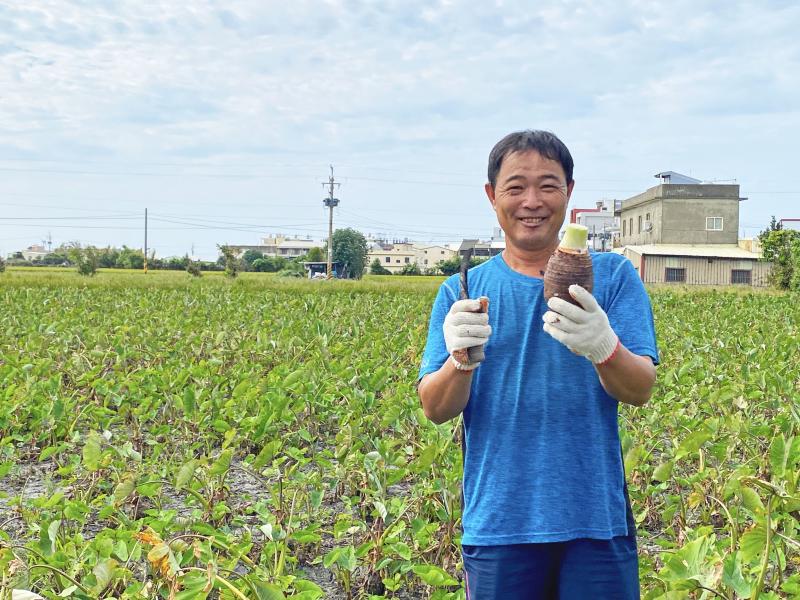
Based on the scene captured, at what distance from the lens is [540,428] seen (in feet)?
5.45

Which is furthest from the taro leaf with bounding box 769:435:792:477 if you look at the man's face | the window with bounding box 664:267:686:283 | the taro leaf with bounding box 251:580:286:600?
the window with bounding box 664:267:686:283

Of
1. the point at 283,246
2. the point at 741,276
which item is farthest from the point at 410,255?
the point at 741,276

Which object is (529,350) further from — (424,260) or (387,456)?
(424,260)

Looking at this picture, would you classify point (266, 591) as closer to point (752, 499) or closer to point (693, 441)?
point (752, 499)

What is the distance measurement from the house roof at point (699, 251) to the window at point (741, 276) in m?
0.65

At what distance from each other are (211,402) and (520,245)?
3.06 m

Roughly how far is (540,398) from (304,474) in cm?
190

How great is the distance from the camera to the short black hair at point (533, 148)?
172cm

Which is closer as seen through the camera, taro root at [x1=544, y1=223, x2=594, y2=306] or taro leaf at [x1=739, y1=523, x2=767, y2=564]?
taro root at [x1=544, y1=223, x2=594, y2=306]

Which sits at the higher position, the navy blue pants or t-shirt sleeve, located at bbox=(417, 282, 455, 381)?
t-shirt sleeve, located at bbox=(417, 282, 455, 381)

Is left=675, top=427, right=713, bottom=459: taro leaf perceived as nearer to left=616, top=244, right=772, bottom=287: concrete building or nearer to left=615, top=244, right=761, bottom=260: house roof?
left=616, top=244, right=772, bottom=287: concrete building

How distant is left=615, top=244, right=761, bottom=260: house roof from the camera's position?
34219mm

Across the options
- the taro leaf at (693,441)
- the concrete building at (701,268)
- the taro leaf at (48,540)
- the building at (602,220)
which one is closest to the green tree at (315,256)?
the building at (602,220)

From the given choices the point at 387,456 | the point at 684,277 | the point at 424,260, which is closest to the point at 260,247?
the point at 424,260
